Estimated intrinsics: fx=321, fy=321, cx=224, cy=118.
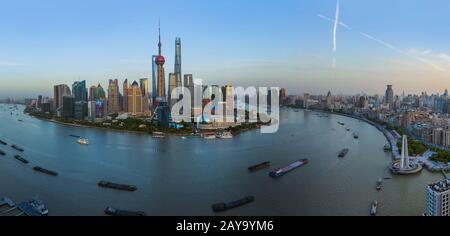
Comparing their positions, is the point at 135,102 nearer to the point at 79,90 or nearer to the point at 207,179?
the point at 79,90

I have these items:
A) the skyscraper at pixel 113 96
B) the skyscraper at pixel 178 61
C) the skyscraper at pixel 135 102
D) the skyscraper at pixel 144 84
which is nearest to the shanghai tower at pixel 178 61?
the skyscraper at pixel 178 61

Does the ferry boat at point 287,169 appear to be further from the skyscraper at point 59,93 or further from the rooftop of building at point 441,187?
the skyscraper at point 59,93

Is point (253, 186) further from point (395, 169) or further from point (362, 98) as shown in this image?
point (362, 98)

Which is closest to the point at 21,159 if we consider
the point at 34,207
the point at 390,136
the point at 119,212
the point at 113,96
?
the point at 34,207

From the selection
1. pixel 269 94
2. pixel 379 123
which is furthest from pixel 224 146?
pixel 269 94

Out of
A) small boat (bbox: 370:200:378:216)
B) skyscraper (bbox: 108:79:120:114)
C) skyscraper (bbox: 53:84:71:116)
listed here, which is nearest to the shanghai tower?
skyscraper (bbox: 108:79:120:114)

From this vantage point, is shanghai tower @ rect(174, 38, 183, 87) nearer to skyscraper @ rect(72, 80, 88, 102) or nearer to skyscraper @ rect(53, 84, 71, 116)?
skyscraper @ rect(72, 80, 88, 102)
